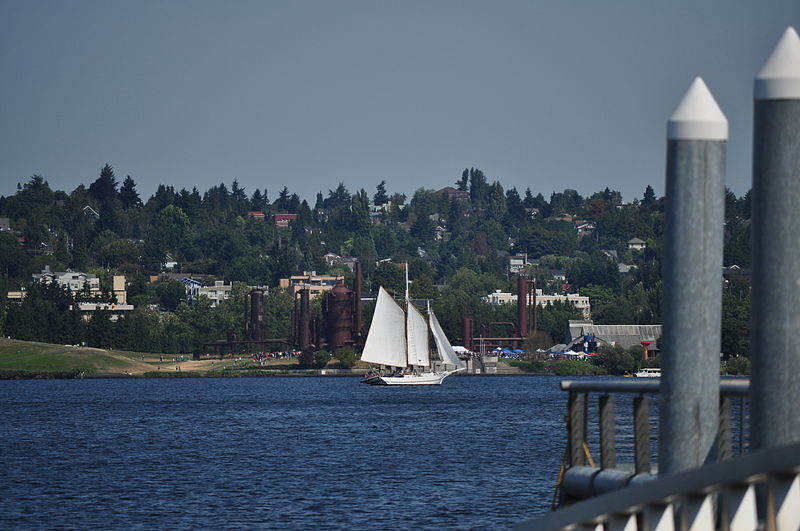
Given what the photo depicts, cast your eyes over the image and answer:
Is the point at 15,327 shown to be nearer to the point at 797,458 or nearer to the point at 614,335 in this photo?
the point at 614,335

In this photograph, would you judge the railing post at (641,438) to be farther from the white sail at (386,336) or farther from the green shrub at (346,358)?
the green shrub at (346,358)

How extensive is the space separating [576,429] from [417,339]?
403ft

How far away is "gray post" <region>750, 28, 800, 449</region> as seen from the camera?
860 centimetres

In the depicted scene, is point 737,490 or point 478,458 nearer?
point 737,490

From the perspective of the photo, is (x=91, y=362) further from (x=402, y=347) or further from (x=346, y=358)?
(x=402, y=347)

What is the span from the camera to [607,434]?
12.2m

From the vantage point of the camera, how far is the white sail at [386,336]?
12756cm

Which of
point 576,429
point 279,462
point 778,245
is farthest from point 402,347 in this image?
point 778,245

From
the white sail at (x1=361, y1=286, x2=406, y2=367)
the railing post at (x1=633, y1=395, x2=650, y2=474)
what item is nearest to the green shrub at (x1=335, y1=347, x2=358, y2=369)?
the white sail at (x1=361, y1=286, x2=406, y2=367)

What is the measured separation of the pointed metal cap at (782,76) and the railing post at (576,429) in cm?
480

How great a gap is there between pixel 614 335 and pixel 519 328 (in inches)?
548

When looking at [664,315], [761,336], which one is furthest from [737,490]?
[664,315]

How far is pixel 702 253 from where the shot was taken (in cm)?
916

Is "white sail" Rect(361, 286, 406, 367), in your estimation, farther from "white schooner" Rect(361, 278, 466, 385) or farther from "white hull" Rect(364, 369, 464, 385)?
"white hull" Rect(364, 369, 464, 385)
